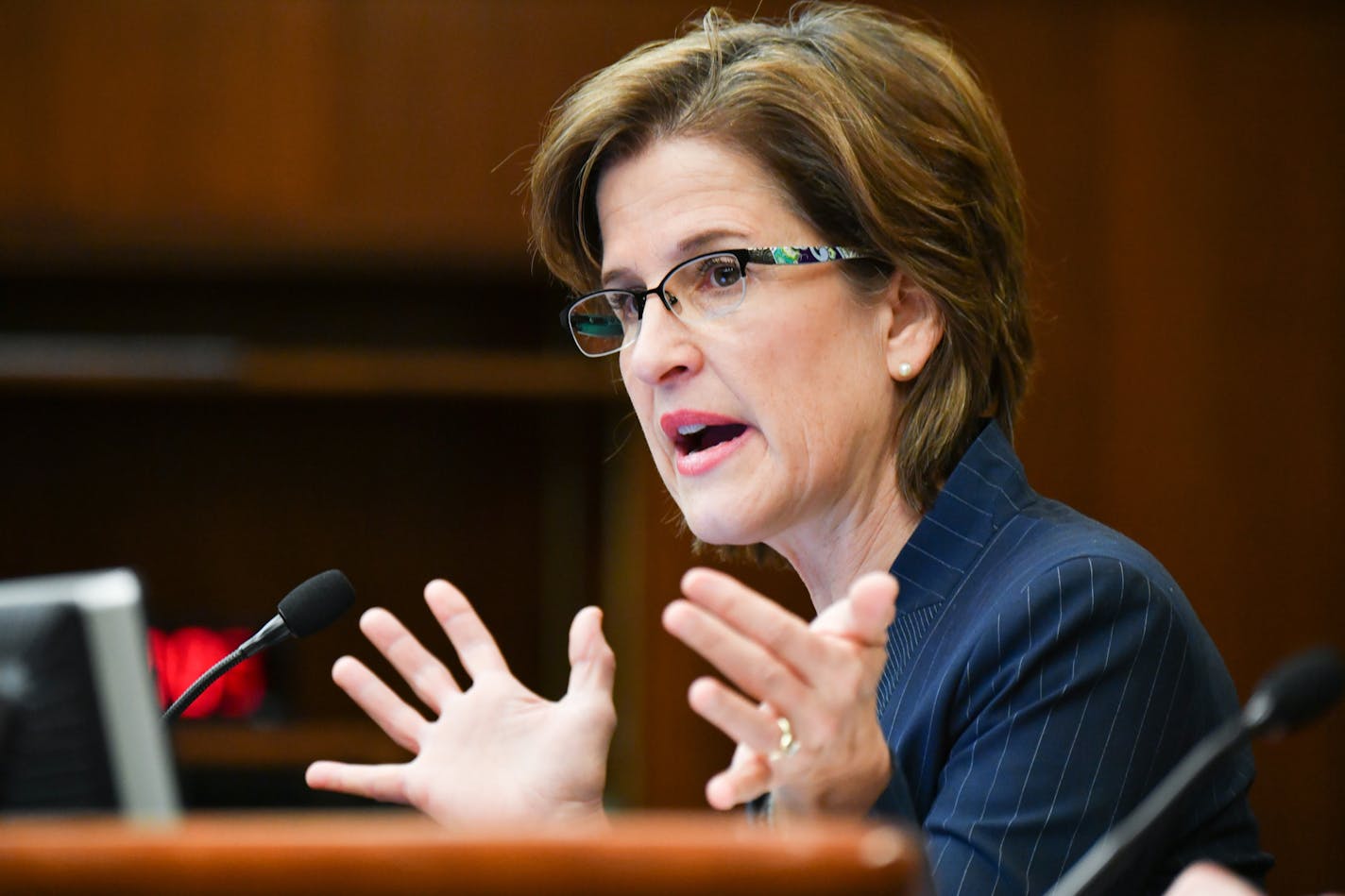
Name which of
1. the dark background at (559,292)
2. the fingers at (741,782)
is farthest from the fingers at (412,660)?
the dark background at (559,292)

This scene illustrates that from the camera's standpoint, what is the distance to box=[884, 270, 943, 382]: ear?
5.14 feet

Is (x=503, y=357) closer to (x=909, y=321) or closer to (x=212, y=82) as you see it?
(x=212, y=82)

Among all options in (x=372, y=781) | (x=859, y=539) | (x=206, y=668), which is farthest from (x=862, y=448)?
(x=206, y=668)

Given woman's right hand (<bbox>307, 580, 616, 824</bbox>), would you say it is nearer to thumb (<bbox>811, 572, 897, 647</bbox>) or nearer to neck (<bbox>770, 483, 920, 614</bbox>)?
thumb (<bbox>811, 572, 897, 647</bbox>)

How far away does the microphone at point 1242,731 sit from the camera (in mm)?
867

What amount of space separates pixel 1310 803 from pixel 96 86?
8.97 ft

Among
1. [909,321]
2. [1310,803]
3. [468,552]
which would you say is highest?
[909,321]

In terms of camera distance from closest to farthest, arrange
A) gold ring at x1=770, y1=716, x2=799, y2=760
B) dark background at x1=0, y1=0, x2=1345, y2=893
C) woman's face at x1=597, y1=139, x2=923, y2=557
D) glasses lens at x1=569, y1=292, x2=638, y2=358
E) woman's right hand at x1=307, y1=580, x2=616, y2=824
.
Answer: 1. gold ring at x1=770, y1=716, x2=799, y2=760
2. woman's right hand at x1=307, y1=580, x2=616, y2=824
3. woman's face at x1=597, y1=139, x2=923, y2=557
4. glasses lens at x1=569, y1=292, x2=638, y2=358
5. dark background at x1=0, y1=0, x2=1345, y2=893

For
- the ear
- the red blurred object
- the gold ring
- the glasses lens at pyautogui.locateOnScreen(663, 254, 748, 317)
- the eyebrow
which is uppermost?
the eyebrow

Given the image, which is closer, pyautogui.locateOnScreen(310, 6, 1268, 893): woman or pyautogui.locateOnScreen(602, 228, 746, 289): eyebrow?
pyautogui.locateOnScreen(310, 6, 1268, 893): woman

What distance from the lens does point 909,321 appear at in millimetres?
1582

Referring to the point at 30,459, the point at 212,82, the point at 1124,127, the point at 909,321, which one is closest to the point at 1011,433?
the point at 909,321

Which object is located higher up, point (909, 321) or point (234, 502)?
point (909, 321)

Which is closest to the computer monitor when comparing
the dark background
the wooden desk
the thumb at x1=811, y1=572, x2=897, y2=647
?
the wooden desk
